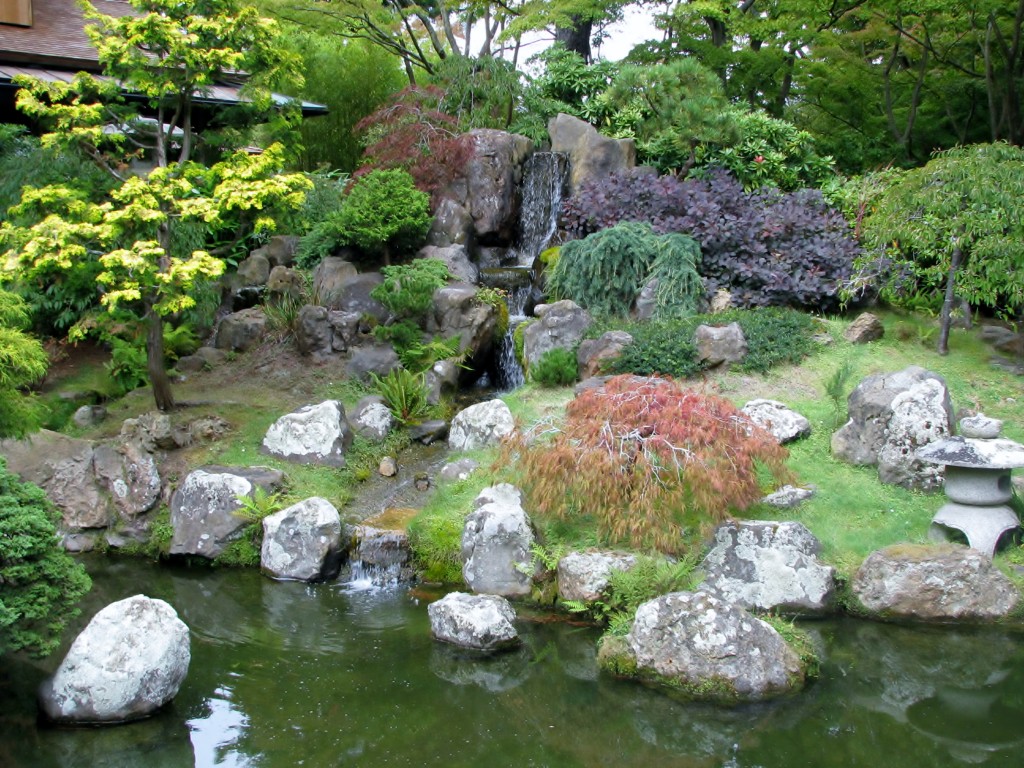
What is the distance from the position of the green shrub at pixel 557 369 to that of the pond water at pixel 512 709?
417 centimetres

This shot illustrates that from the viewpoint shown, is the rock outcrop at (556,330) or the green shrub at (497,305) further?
the green shrub at (497,305)

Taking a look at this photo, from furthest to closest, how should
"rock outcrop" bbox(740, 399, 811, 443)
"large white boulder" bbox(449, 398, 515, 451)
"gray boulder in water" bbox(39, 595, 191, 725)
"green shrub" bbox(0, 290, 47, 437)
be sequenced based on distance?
"large white boulder" bbox(449, 398, 515, 451) < "rock outcrop" bbox(740, 399, 811, 443) < "green shrub" bbox(0, 290, 47, 437) < "gray boulder in water" bbox(39, 595, 191, 725)

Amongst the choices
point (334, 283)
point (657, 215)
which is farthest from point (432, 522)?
point (657, 215)

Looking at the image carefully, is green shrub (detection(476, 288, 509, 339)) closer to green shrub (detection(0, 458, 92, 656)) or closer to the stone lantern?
the stone lantern

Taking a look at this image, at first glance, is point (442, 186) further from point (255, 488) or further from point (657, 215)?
point (255, 488)

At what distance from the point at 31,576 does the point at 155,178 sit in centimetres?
514

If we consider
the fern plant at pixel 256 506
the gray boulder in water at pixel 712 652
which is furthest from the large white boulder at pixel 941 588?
the fern plant at pixel 256 506

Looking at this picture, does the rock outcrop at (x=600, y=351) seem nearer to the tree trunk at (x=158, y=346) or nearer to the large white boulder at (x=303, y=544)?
the large white boulder at (x=303, y=544)

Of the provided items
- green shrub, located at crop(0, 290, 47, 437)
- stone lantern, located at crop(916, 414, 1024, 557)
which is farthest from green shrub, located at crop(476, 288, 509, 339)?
green shrub, located at crop(0, 290, 47, 437)

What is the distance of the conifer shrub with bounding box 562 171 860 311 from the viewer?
1248cm

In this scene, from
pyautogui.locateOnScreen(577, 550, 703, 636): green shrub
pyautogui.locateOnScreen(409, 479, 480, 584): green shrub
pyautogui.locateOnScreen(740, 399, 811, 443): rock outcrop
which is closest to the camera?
pyautogui.locateOnScreen(577, 550, 703, 636): green shrub

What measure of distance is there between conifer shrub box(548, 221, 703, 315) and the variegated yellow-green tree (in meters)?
4.19

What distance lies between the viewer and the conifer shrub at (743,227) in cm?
1248

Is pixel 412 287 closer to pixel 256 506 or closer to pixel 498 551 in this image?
pixel 256 506
